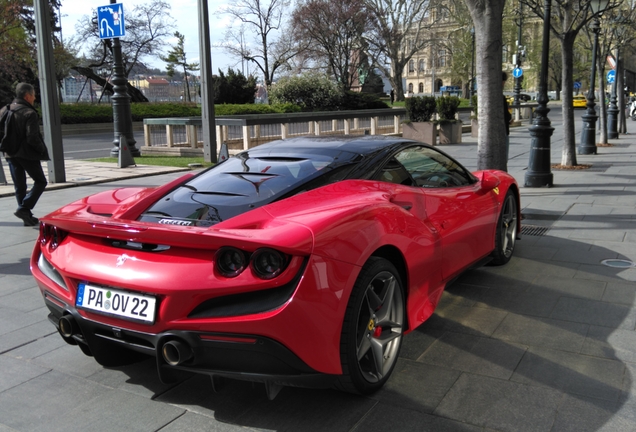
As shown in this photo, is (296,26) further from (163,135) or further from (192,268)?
(192,268)

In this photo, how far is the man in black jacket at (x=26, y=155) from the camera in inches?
332

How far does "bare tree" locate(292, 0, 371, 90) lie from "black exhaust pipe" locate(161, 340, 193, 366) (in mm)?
43001

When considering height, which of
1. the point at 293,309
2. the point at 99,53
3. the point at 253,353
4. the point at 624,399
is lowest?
the point at 624,399

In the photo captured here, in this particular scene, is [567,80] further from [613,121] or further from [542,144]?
[613,121]

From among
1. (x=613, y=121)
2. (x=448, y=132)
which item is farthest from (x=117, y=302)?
(x=613, y=121)

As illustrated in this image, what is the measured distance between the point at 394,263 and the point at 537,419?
3.76 feet

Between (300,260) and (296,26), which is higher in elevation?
(296,26)

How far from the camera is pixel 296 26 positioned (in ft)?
155

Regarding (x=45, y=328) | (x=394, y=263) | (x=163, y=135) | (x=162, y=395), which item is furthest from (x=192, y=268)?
(x=163, y=135)

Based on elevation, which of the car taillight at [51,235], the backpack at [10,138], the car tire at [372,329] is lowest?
the car tire at [372,329]

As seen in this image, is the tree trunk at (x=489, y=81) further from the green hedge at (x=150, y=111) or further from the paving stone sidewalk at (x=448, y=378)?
the green hedge at (x=150, y=111)

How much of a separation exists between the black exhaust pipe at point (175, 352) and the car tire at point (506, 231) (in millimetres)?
3651

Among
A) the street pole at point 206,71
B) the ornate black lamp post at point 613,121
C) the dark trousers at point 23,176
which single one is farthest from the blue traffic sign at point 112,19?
the ornate black lamp post at point 613,121

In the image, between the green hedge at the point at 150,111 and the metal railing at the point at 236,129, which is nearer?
the metal railing at the point at 236,129
